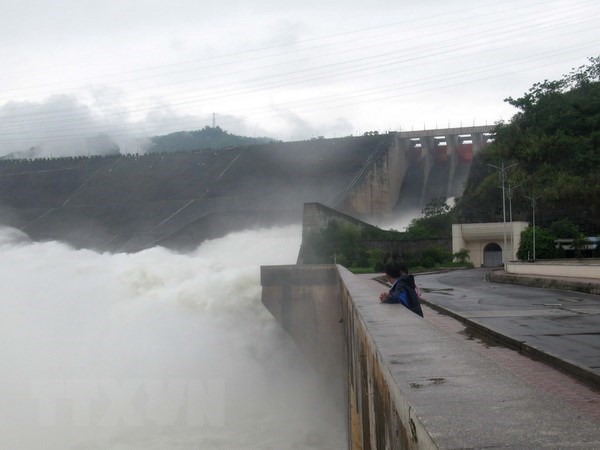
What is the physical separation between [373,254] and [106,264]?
51.7 feet

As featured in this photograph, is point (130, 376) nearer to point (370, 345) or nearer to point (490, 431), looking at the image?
point (370, 345)

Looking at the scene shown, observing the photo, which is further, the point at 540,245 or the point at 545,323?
the point at 540,245

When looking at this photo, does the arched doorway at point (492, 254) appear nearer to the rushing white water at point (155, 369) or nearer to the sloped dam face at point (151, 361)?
the sloped dam face at point (151, 361)

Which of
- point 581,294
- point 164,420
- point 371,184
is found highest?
point 371,184

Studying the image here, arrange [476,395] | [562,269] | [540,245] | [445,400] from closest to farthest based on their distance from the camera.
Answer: [445,400] < [476,395] < [562,269] < [540,245]

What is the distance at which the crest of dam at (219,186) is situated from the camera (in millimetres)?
71938

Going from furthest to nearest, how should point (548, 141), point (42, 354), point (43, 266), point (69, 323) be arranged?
point (548, 141) → point (43, 266) → point (69, 323) → point (42, 354)

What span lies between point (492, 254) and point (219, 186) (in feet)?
95.6

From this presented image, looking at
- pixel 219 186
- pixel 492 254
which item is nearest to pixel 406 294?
pixel 492 254

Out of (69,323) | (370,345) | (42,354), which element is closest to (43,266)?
(69,323)

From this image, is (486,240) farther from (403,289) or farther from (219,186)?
(403,289)

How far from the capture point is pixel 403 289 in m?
9.59

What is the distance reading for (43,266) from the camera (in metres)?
42.8

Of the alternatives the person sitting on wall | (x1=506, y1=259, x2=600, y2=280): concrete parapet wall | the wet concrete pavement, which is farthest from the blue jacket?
(x1=506, y1=259, x2=600, y2=280): concrete parapet wall
